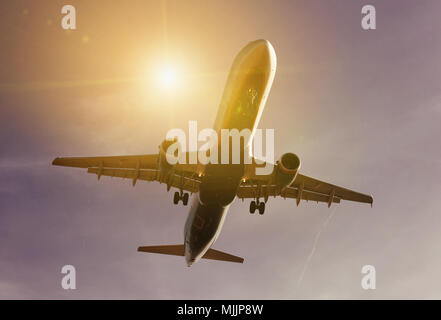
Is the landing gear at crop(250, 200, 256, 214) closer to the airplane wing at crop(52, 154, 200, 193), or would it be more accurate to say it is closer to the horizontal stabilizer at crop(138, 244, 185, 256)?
the airplane wing at crop(52, 154, 200, 193)

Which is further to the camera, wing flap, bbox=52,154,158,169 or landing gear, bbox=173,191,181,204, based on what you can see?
landing gear, bbox=173,191,181,204

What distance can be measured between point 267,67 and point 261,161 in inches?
253

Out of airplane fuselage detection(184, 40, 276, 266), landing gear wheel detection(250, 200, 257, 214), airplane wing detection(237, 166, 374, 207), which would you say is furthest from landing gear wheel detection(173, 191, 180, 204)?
landing gear wheel detection(250, 200, 257, 214)

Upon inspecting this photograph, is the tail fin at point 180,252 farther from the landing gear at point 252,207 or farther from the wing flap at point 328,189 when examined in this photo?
the wing flap at point 328,189

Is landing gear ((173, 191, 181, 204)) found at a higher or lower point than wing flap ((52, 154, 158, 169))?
lower

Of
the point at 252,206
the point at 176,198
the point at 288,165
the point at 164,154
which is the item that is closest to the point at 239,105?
the point at 288,165

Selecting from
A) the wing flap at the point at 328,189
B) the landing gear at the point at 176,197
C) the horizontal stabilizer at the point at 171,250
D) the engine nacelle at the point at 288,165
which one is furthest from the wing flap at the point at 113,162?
the wing flap at the point at 328,189

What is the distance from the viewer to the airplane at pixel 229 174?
20391 millimetres

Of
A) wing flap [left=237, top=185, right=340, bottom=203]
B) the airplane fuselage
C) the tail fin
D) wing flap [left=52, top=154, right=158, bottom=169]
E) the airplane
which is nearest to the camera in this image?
the airplane fuselage

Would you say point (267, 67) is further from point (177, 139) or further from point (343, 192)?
point (343, 192)

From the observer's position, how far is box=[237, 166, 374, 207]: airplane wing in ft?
90.4

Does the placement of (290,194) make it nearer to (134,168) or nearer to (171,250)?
(171,250)

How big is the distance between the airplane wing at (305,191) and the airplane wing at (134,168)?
4067mm


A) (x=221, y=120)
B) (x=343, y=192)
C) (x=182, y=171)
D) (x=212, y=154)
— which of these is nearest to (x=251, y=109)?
(x=221, y=120)
